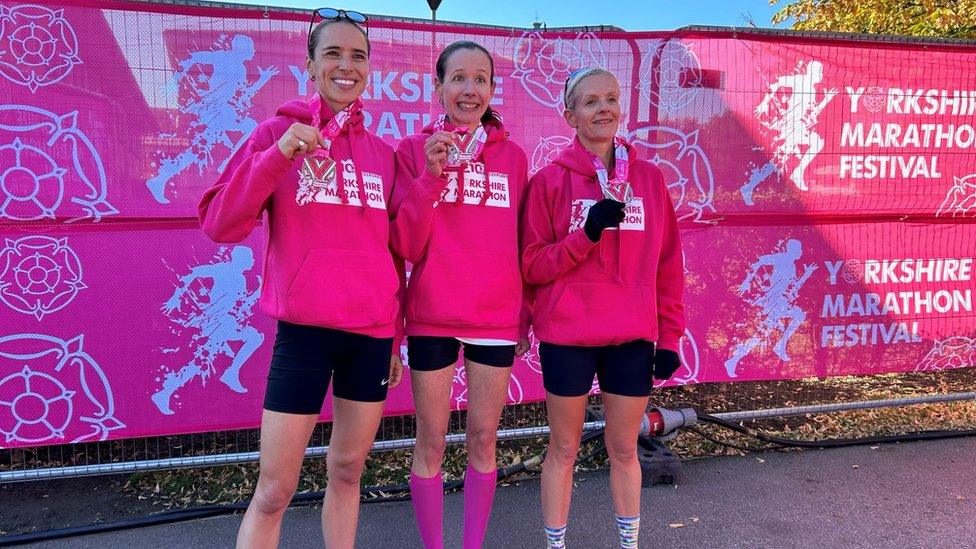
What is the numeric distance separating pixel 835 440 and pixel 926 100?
2.38m

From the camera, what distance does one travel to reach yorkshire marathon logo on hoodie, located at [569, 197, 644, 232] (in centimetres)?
250

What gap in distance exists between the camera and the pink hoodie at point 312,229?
2.00 m

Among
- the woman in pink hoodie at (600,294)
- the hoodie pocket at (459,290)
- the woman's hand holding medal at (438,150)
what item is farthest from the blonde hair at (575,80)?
the hoodie pocket at (459,290)

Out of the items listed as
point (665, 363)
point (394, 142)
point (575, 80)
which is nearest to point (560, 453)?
point (665, 363)

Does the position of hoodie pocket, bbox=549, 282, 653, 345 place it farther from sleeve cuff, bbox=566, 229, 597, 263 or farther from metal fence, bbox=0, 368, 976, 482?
metal fence, bbox=0, 368, 976, 482

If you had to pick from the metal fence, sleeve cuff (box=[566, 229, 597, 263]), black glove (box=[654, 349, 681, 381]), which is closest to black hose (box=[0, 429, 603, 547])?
the metal fence

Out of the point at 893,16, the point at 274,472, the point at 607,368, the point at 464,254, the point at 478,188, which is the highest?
the point at 893,16

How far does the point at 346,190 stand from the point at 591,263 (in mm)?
1033

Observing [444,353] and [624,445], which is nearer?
[444,353]

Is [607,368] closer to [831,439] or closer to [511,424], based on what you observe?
[511,424]

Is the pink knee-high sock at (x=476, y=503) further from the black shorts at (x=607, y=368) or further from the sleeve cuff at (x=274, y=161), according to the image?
the sleeve cuff at (x=274, y=161)

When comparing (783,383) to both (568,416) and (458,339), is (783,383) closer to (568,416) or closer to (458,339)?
(568,416)

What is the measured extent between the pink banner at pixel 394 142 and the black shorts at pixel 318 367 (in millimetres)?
1468

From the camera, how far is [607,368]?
8.34ft
